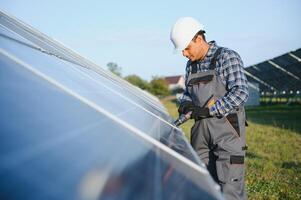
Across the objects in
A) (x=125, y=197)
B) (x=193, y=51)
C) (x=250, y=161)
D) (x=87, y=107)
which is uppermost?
Result: (x=193, y=51)

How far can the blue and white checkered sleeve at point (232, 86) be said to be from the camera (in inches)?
116

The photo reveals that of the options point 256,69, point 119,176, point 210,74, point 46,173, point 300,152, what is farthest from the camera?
point 256,69

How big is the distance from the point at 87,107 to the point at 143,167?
1.81 ft

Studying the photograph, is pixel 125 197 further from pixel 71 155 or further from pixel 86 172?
pixel 71 155

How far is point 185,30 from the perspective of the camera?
317cm

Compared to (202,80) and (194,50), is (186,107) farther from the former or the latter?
(194,50)

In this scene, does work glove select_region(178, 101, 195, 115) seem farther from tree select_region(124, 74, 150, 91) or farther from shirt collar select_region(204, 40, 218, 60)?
tree select_region(124, 74, 150, 91)

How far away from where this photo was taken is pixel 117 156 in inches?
57.2

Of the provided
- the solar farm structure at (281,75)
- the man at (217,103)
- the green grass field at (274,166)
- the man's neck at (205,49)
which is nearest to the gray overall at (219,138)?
the man at (217,103)

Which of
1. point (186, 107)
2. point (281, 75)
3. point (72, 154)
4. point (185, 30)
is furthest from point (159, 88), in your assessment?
point (72, 154)

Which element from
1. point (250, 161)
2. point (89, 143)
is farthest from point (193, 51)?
point (250, 161)

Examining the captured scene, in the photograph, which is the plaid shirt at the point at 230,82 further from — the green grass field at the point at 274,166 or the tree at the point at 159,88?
the tree at the point at 159,88

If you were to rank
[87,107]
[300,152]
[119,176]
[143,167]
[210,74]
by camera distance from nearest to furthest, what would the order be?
[119,176]
[143,167]
[87,107]
[210,74]
[300,152]

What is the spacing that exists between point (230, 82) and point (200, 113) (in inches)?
12.9
